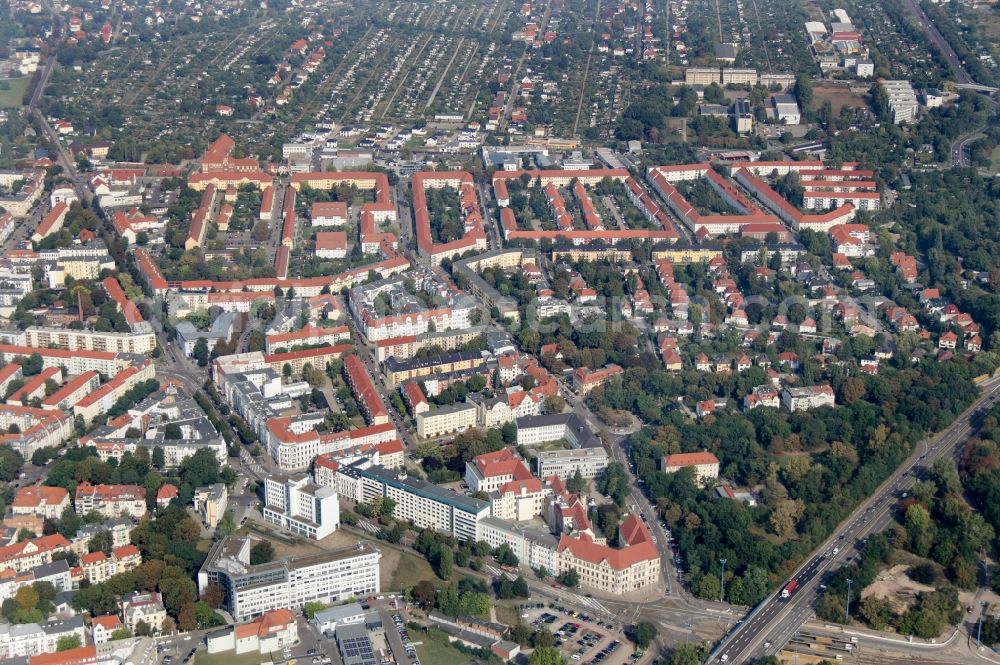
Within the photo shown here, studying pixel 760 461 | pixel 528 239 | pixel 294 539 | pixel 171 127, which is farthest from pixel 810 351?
pixel 171 127

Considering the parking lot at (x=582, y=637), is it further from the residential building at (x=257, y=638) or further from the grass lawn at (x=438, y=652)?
the residential building at (x=257, y=638)

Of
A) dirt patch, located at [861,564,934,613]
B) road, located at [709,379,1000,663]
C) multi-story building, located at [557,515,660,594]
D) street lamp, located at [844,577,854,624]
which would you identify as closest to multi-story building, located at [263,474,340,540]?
multi-story building, located at [557,515,660,594]

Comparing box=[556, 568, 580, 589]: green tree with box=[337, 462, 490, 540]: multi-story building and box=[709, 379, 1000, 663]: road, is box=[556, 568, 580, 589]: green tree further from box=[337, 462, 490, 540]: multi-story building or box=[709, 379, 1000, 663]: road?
box=[709, 379, 1000, 663]: road

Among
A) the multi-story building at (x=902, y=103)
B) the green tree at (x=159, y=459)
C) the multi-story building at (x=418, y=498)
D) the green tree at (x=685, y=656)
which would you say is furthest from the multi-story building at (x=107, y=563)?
the multi-story building at (x=902, y=103)

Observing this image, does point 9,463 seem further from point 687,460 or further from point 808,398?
point 808,398

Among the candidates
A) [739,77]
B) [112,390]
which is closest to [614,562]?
[112,390]

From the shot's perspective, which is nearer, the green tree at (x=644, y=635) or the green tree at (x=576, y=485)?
the green tree at (x=644, y=635)
